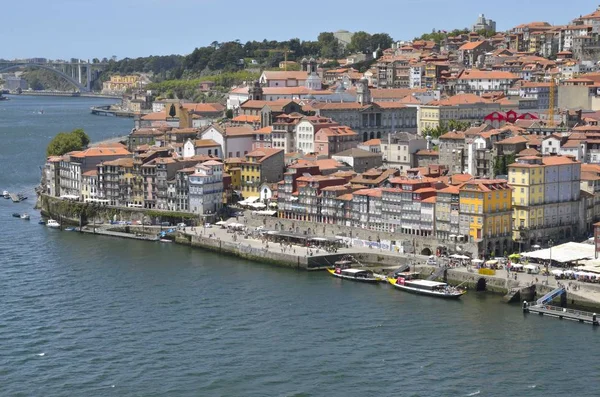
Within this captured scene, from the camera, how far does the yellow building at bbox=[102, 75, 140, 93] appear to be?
472ft

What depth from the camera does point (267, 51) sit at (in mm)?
97625

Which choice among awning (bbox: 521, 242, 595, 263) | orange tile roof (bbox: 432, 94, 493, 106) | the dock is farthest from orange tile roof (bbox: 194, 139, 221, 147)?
the dock

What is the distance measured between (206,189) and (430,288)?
1338 centimetres

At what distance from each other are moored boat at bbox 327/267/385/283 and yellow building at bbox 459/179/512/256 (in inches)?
128

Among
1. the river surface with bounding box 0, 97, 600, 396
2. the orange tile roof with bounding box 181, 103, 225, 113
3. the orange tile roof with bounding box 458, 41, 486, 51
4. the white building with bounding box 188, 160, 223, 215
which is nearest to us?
the river surface with bounding box 0, 97, 600, 396

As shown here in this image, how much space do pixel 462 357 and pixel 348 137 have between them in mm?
23532

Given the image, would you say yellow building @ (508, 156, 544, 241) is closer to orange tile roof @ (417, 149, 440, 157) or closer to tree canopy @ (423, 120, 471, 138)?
orange tile roof @ (417, 149, 440, 157)

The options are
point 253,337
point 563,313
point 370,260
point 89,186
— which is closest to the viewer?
point 253,337

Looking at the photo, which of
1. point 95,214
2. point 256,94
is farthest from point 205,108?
point 95,214

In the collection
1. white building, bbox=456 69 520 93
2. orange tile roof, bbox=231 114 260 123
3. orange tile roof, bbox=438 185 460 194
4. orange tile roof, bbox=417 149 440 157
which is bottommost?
orange tile roof, bbox=438 185 460 194

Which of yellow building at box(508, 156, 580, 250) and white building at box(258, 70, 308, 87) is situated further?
white building at box(258, 70, 308, 87)

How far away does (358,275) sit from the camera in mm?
33406

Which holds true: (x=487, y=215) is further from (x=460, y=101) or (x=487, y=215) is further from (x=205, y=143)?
(x=460, y=101)

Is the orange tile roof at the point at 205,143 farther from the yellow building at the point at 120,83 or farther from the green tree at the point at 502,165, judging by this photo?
the yellow building at the point at 120,83
